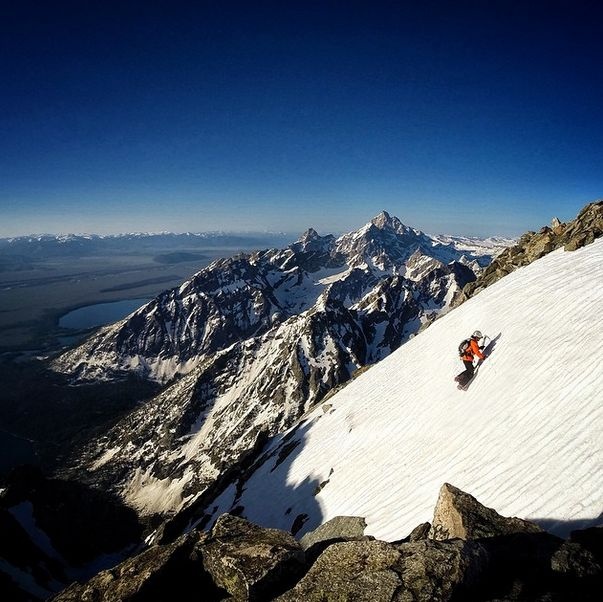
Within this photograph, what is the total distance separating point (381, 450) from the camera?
23.6 m

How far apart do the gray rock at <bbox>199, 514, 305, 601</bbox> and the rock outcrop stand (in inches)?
0.9

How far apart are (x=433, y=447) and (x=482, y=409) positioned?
3195 millimetres

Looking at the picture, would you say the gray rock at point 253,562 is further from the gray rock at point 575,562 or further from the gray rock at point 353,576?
the gray rock at point 575,562

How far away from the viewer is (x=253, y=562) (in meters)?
9.22

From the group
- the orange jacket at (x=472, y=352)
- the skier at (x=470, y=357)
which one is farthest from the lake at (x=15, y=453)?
the orange jacket at (x=472, y=352)

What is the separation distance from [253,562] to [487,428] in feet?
42.0

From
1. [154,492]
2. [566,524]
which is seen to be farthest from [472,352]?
[154,492]

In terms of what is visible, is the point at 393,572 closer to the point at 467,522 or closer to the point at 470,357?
the point at 467,522

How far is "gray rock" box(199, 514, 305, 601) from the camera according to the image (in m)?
8.79

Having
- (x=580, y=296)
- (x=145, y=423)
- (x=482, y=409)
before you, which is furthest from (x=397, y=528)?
(x=145, y=423)

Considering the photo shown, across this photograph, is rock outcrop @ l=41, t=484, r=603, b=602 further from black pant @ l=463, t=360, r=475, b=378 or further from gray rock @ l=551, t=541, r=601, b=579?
black pant @ l=463, t=360, r=475, b=378

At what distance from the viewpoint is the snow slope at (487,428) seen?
12.7 meters

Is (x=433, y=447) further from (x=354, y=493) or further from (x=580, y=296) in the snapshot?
(x=580, y=296)

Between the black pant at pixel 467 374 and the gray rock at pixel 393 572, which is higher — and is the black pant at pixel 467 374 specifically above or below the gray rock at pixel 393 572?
below
